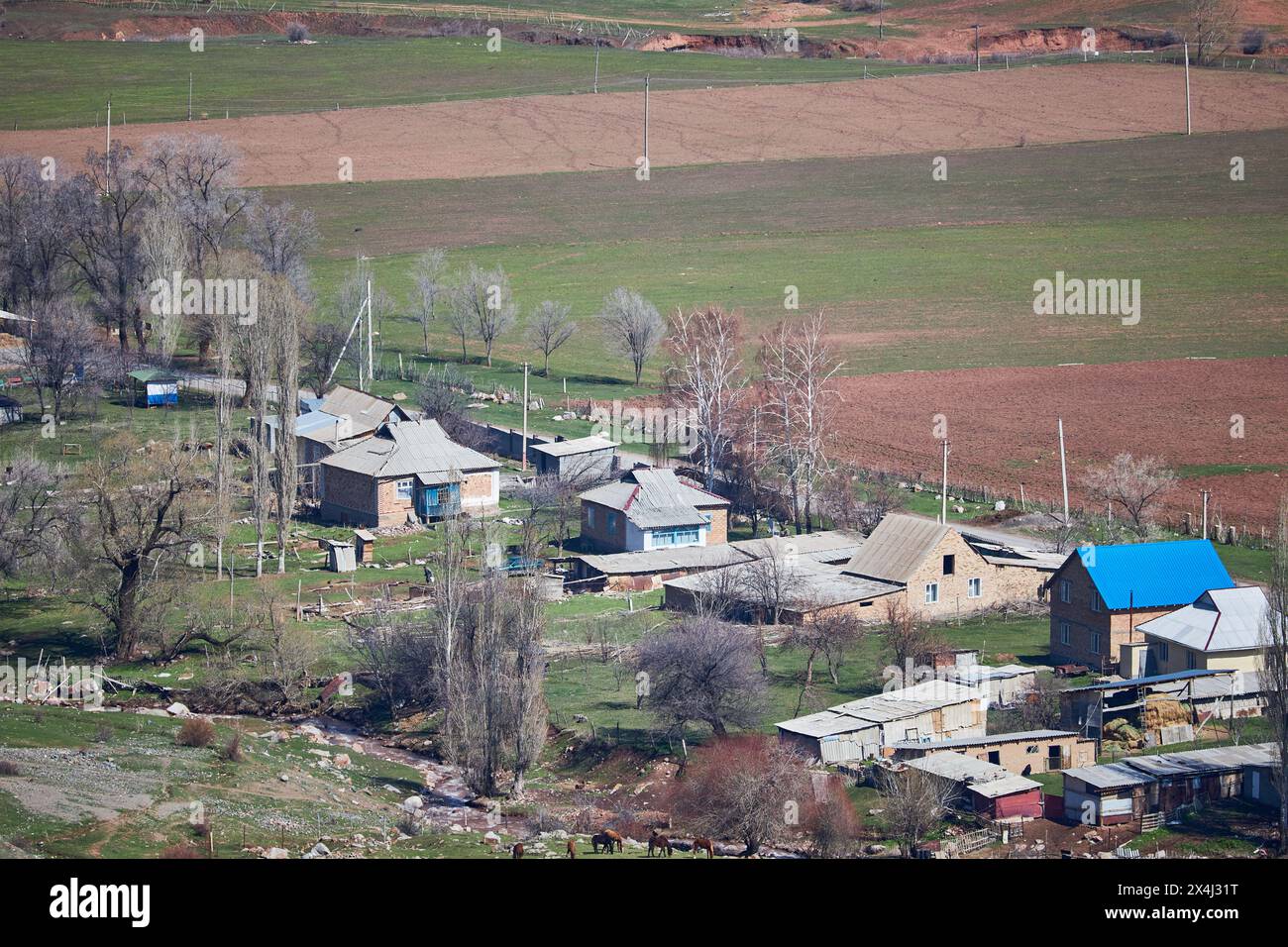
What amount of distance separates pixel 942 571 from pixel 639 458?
17140 mm

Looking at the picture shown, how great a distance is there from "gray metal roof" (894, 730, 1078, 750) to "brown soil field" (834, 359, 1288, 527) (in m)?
19.5

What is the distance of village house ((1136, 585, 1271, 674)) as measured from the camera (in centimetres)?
3431

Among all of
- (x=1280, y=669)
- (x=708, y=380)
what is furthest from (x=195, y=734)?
(x=708, y=380)

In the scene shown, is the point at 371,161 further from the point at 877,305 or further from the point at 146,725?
the point at 146,725

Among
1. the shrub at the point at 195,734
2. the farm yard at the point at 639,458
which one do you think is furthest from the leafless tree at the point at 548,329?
the shrub at the point at 195,734

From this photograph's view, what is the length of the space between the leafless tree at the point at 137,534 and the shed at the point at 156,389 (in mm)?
21361

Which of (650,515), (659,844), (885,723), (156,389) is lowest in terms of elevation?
(659,844)

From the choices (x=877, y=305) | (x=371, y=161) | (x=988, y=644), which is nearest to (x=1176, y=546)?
(x=988, y=644)

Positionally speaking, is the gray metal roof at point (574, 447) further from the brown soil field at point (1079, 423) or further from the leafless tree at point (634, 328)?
the leafless tree at point (634, 328)

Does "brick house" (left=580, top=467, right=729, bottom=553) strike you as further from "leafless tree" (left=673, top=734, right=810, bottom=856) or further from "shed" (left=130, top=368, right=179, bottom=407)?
"shed" (left=130, top=368, right=179, bottom=407)

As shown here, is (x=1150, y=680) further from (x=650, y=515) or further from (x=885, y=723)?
(x=650, y=515)

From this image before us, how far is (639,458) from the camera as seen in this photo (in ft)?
186

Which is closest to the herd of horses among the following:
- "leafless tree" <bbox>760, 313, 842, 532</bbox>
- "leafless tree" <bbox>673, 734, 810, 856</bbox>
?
"leafless tree" <bbox>673, 734, 810, 856</bbox>

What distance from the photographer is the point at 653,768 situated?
30344mm
